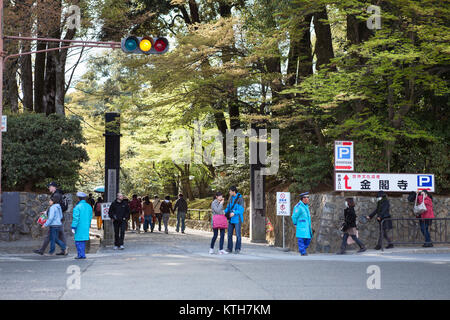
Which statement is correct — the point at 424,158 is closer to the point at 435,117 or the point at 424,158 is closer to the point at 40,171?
the point at 435,117

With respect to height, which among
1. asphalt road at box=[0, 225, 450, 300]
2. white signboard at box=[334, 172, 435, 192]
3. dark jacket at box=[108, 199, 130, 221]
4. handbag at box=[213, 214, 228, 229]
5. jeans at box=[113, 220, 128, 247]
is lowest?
asphalt road at box=[0, 225, 450, 300]

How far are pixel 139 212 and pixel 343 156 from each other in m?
16.5

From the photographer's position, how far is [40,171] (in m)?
22.8

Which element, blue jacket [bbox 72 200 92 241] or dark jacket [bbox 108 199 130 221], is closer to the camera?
blue jacket [bbox 72 200 92 241]

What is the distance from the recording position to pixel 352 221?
58.7ft

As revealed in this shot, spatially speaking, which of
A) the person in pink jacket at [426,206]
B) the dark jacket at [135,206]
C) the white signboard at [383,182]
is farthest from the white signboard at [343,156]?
the dark jacket at [135,206]

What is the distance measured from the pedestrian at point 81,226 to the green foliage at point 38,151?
752cm

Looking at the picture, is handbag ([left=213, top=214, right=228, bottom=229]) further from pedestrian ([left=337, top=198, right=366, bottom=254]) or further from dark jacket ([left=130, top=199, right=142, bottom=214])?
dark jacket ([left=130, top=199, right=142, bottom=214])

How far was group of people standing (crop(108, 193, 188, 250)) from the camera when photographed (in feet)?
63.5

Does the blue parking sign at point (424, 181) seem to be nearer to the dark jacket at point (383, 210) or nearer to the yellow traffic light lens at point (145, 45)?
the dark jacket at point (383, 210)

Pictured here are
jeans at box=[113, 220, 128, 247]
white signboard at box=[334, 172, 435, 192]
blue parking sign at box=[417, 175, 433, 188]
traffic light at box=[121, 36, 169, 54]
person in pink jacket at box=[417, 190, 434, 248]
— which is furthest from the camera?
blue parking sign at box=[417, 175, 433, 188]

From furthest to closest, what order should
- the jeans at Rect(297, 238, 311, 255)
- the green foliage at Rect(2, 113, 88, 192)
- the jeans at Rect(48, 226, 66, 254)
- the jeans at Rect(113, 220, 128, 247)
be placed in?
1. the green foliage at Rect(2, 113, 88, 192)
2. the jeans at Rect(113, 220, 128, 247)
3. the jeans at Rect(297, 238, 311, 255)
4. the jeans at Rect(48, 226, 66, 254)

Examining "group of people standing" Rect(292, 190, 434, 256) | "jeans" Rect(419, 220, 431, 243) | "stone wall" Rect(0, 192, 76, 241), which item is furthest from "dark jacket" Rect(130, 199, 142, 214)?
"jeans" Rect(419, 220, 431, 243)

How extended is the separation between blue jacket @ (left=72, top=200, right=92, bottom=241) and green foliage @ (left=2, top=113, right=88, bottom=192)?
751 cm
